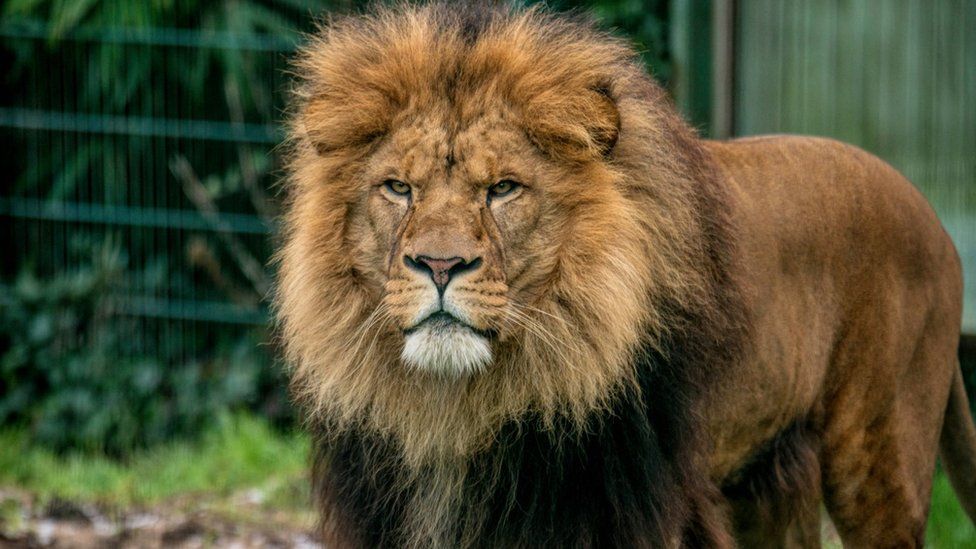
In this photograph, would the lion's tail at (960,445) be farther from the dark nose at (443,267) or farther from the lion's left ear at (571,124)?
the dark nose at (443,267)

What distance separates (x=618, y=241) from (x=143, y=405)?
4.22 metres

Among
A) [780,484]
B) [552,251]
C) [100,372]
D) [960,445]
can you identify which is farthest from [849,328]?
[100,372]

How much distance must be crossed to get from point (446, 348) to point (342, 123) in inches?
22.2

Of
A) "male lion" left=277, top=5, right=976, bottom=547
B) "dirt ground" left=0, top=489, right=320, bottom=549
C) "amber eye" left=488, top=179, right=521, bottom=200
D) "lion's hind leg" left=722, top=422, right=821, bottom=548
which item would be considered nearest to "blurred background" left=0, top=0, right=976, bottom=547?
"dirt ground" left=0, top=489, right=320, bottom=549

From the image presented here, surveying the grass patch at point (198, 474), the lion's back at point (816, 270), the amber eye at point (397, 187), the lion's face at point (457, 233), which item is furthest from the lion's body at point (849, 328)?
the grass patch at point (198, 474)

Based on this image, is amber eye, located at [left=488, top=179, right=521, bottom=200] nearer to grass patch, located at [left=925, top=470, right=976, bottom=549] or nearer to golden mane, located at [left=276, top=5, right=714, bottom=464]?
golden mane, located at [left=276, top=5, right=714, bottom=464]

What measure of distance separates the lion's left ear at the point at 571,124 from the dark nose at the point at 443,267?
1.05 ft

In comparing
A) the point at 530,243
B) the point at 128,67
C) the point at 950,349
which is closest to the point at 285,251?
the point at 530,243

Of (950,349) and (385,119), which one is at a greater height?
(385,119)

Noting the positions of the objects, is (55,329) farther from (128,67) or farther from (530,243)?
→ (530,243)

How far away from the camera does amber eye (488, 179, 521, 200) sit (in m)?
2.71

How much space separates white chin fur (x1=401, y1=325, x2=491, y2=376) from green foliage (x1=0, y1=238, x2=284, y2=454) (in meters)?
3.78

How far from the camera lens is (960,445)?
3.87 meters

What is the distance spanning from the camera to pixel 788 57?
17.4ft
